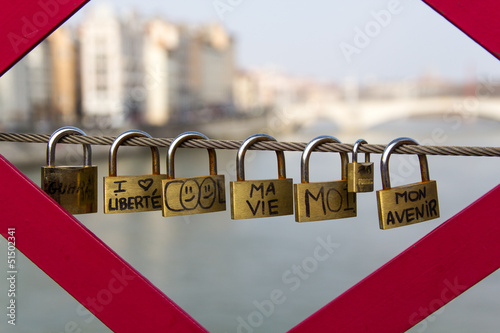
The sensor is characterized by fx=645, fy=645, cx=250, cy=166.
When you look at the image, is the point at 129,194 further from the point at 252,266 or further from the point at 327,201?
the point at 252,266

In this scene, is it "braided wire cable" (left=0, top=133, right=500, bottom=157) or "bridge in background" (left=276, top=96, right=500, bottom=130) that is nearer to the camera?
"braided wire cable" (left=0, top=133, right=500, bottom=157)

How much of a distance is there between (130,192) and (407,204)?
1.13ft

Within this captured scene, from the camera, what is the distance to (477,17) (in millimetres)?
650

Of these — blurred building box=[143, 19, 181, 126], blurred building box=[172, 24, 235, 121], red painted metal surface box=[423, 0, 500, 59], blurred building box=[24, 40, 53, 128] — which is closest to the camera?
red painted metal surface box=[423, 0, 500, 59]

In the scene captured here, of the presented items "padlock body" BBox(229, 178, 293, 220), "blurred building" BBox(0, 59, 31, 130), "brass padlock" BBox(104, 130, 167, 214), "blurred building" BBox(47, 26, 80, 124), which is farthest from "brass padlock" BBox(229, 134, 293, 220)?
"blurred building" BBox(47, 26, 80, 124)

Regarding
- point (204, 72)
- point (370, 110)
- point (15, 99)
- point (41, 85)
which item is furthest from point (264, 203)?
point (204, 72)

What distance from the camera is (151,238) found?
33.9 feet

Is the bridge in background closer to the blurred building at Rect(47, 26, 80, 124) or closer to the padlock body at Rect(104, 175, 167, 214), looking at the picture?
the blurred building at Rect(47, 26, 80, 124)

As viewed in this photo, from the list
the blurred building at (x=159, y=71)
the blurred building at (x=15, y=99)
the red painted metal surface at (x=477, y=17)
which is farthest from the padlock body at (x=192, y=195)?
the blurred building at (x=159, y=71)

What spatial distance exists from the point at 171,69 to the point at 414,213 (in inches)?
948

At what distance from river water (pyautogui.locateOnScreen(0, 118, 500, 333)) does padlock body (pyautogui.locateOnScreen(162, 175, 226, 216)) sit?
158 inches

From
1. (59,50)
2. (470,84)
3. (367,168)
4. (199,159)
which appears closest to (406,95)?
(470,84)

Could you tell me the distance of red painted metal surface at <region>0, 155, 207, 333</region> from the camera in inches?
28.5

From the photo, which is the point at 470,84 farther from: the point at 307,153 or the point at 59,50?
the point at 307,153
